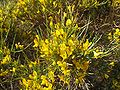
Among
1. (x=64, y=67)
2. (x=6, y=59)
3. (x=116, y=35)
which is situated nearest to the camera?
(x=64, y=67)

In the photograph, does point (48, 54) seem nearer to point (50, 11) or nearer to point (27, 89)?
point (27, 89)

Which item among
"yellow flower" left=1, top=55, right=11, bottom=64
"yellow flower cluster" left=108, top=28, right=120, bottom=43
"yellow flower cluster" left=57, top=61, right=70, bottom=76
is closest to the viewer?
"yellow flower cluster" left=57, top=61, right=70, bottom=76

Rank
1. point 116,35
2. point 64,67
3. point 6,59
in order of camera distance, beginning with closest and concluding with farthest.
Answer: point 64,67 < point 6,59 < point 116,35

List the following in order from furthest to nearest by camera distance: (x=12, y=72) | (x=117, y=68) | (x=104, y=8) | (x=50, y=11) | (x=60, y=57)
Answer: (x=104, y=8), (x=50, y=11), (x=117, y=68), (x=12, y=72), (x=60, y=57)

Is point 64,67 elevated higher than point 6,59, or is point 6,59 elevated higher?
point 6,59

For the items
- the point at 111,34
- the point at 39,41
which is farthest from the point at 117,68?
the point at 39,41

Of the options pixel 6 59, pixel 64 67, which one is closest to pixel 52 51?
pixel 64 67

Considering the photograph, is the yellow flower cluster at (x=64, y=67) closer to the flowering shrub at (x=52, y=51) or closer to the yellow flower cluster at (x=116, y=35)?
the flowering shrub at (x=52, y=51)

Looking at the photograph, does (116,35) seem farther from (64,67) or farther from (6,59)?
(6,59)

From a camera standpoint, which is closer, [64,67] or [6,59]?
[64,67]

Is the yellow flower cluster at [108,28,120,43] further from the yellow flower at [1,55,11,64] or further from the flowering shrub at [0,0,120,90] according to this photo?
the yellow flower at [1,55,11,64]

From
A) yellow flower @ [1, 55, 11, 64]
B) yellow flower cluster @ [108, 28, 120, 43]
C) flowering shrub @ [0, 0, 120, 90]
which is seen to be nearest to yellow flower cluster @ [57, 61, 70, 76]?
flowering shrub @ [0, 0, 120, 90]
